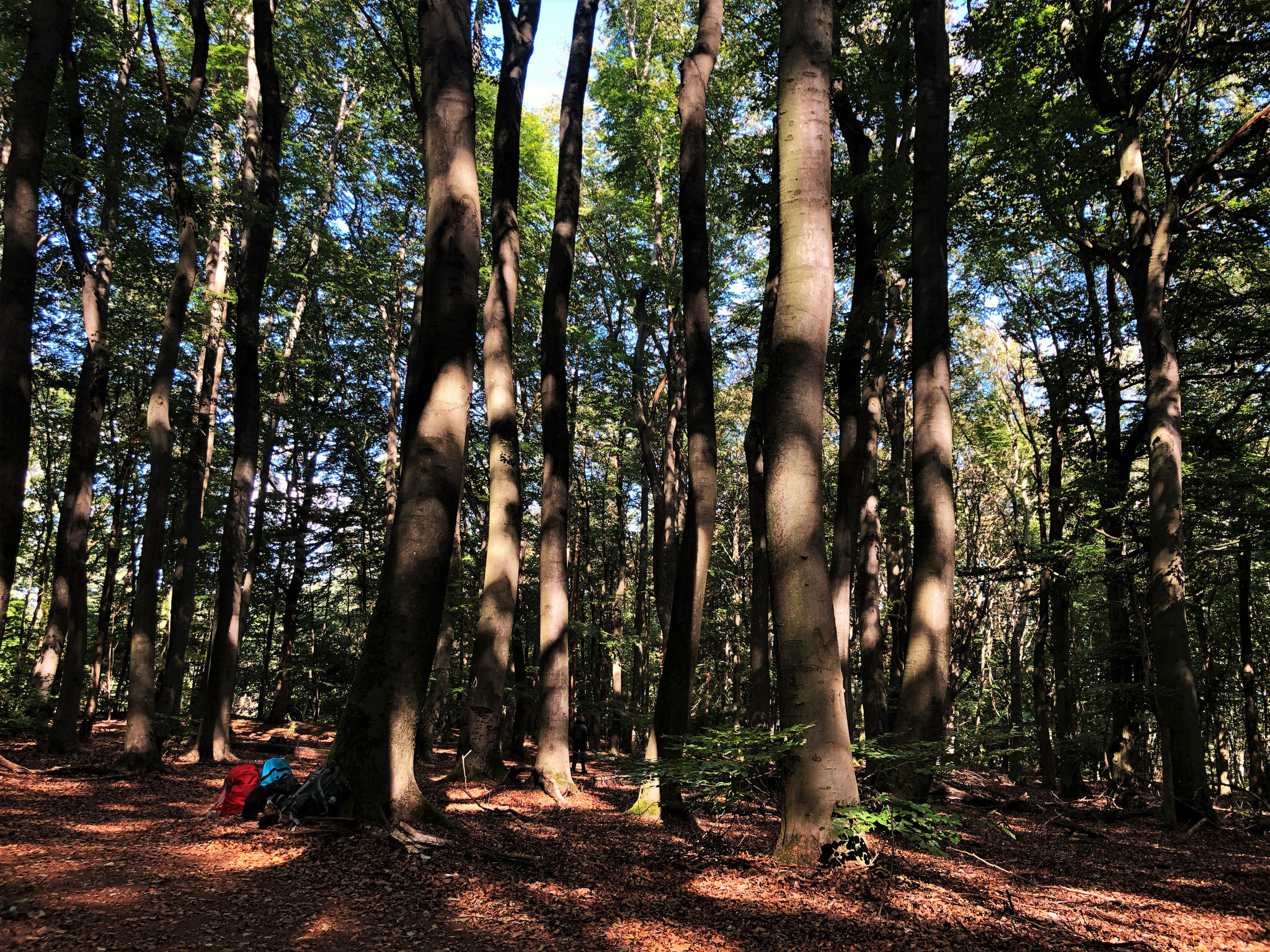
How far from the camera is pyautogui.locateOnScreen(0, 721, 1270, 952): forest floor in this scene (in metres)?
4.10

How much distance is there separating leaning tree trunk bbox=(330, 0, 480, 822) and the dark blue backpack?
92cm

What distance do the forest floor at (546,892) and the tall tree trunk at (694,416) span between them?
1.67 m

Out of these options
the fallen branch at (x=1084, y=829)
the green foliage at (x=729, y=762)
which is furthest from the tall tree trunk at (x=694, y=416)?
the fallen branch at (x=1084, y=829)

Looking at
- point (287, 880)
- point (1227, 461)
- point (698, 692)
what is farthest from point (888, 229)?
point (698, 692)

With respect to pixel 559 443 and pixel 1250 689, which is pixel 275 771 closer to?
pixel 559 443

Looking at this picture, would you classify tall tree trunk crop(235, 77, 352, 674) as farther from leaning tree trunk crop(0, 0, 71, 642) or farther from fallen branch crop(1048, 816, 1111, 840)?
fallen branch crop(1048, 816, 1111, 840)

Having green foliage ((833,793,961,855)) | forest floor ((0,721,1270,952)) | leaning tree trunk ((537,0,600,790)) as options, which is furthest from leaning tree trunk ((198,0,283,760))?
green foliage ((833,793,961,855))

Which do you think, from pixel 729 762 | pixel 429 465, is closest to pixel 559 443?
pixel 429 465

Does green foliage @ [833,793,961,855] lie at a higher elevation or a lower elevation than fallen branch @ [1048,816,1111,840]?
higher

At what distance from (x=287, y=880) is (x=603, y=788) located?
8575mm

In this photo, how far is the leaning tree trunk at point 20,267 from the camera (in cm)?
710

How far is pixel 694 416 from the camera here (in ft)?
30.6

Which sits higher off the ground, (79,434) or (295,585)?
(79,434)

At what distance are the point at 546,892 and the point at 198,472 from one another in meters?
12.9
